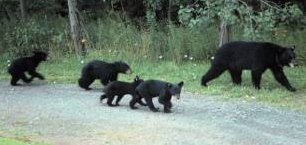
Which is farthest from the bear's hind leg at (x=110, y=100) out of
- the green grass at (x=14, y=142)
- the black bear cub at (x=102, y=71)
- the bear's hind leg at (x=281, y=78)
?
the bear's hind leg at (x=281, y=78)

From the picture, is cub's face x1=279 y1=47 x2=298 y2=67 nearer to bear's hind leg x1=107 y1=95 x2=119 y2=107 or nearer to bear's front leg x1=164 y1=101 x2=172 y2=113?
bear's front leg x1=164 y1=101 x2=172 y2=113

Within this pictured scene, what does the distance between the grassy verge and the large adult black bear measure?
A: 25cm

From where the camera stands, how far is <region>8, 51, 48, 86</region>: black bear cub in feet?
53.2

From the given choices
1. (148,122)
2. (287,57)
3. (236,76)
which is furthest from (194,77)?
(148,122)

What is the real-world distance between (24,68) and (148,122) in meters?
5.89

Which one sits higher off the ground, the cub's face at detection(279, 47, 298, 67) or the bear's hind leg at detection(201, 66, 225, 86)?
the cub's face at detection(279, 47, 298, 67)

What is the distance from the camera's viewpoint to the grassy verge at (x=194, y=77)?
14149mm

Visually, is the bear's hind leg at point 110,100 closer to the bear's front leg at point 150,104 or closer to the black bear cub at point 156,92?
the black bear cub at point 156,92

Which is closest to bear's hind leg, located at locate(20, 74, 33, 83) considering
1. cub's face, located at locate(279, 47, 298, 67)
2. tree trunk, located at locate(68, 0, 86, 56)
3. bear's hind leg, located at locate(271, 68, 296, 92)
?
tree trunk, located at locate(68, 0, 86, 56)

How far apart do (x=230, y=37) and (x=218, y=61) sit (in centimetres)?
449

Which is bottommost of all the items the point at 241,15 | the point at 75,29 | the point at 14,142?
the point at 14,142

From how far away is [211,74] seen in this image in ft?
51.1

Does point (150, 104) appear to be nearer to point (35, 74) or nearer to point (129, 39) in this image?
point (35, 74)

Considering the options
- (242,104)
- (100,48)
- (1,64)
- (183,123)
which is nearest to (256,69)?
(242,104)
